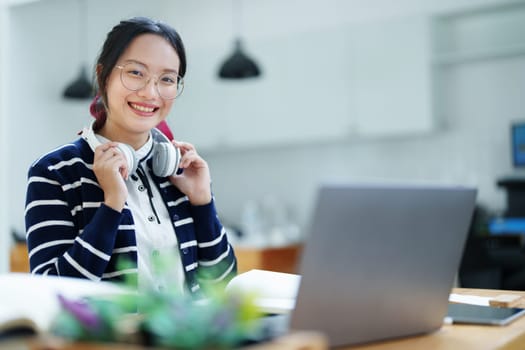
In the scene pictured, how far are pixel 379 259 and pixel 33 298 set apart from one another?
1.46ft

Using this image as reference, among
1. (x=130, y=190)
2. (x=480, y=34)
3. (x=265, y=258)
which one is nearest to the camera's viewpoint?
(x=130, y=190)

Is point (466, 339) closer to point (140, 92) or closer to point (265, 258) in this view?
point (140, 92)

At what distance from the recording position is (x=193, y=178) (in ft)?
5.77

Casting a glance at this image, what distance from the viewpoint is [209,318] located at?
2.39 ft

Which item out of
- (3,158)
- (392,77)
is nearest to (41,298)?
(3,158)

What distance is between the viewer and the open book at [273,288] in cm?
110

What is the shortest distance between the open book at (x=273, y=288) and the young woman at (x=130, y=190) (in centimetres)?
24

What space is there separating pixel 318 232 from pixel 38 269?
791 millimetres

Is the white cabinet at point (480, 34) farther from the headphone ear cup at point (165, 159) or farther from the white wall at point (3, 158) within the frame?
the headphone ear cup at point (165, 159)

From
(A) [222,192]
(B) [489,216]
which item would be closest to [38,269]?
(B) [489,216]

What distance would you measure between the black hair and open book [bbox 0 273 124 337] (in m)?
Result: 0.76

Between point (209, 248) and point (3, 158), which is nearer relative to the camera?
point (209, 248)

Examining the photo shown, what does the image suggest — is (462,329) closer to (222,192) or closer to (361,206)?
(361,206)

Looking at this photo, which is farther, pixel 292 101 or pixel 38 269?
pixel 292 101
